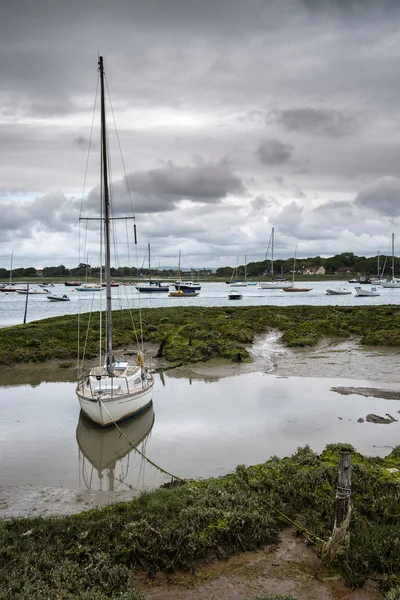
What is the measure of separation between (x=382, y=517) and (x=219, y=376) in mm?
15461

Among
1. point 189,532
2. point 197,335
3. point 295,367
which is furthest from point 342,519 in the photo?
point 197,335

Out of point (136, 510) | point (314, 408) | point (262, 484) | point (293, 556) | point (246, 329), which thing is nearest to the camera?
point (293, 556)

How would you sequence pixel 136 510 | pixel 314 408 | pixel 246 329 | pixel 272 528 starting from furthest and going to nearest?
1. pixel 246 329
2. pixel 314 408
3. pixel 136 510
4. pixel 272 528

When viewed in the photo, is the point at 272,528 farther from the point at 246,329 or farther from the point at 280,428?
the point at 246,329

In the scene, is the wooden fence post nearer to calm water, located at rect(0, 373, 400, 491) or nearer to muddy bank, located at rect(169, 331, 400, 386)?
calm water, located at rect(0, 373, 400, 491)

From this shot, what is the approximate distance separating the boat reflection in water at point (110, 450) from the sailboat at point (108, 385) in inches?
13.6

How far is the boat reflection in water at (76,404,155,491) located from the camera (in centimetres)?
1273

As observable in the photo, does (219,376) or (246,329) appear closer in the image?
(219,376)

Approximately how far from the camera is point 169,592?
734 centimetres

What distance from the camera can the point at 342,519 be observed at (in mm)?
8000

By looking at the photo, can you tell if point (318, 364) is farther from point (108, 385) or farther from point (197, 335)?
point (108, 385)

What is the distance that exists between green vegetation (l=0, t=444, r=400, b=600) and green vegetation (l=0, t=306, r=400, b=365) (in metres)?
17.4

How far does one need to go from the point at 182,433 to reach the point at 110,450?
2261mm

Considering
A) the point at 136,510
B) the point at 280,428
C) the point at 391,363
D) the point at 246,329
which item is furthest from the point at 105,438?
the point at 246,329
